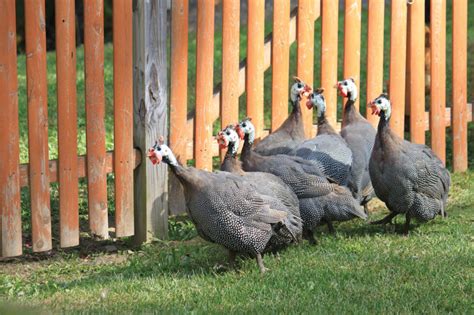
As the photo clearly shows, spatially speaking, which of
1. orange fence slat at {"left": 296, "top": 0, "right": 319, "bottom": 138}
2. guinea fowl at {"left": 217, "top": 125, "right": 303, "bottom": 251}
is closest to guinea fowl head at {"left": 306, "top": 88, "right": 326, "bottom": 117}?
orange fence slat at {"left": 296, "top": 0, "right": 319, "bottom": 138}

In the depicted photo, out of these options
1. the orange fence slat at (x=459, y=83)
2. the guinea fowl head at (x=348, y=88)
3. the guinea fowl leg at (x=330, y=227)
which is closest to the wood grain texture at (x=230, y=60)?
the guinea fowl head at (x=348, y=88)

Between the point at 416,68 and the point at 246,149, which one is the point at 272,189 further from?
the point at 416,68

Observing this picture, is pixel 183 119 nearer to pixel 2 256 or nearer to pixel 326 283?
pixel 2 256

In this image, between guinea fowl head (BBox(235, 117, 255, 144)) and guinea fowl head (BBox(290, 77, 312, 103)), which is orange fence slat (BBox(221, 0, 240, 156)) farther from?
guinea fowl head (BBox(235, 117, 255, 144))

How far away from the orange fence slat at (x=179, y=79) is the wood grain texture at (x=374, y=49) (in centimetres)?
169

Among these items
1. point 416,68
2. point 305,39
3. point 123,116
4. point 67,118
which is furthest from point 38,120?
point 416,68

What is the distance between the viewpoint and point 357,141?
6.97 metres

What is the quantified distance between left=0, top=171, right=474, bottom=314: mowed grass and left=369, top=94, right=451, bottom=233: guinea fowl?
0.19 metres

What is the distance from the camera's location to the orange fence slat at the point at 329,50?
723cm

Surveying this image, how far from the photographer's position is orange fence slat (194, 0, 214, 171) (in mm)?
6613

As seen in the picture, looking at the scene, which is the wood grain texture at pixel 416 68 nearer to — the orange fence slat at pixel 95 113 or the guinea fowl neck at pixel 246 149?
the guinea fowl neck at pixel 246 149

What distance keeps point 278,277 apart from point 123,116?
163cm

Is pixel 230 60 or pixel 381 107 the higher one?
pixel 230 60

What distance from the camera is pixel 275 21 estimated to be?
6.99 meters
